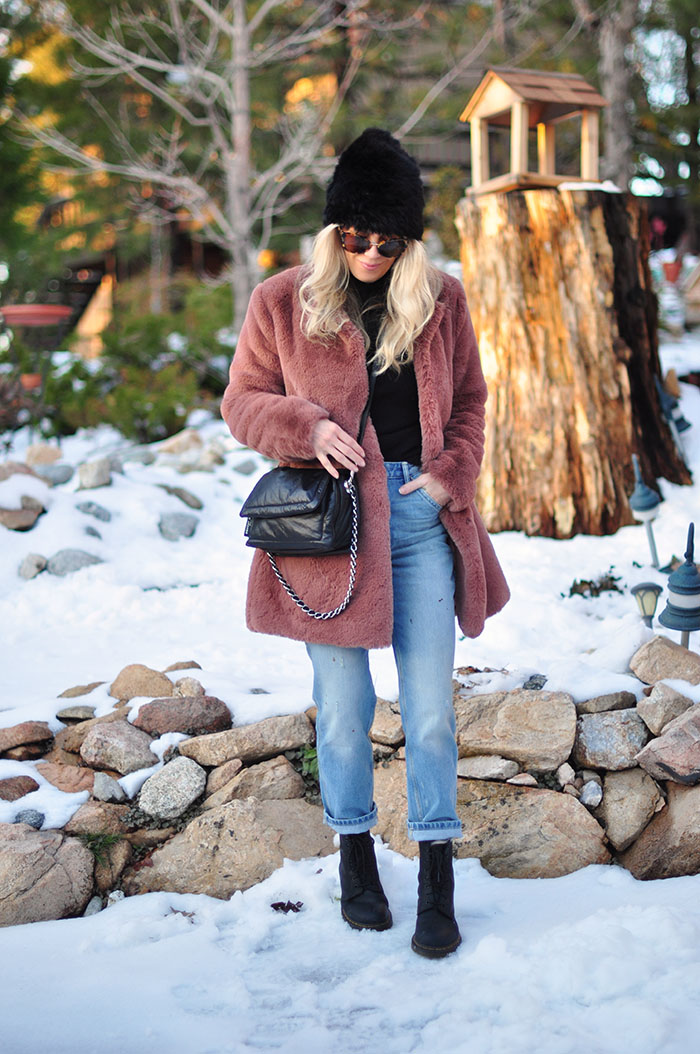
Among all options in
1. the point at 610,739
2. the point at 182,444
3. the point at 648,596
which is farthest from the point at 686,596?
the point at 182,444

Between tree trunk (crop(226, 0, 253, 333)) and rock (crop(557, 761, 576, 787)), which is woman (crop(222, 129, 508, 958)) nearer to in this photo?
rock (crop(557, 761, 576, 787))

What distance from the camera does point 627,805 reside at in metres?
2.91

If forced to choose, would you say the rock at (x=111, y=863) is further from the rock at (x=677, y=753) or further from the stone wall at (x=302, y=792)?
the rock at (x=677, y=753)

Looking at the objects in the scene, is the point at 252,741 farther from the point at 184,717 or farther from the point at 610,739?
the point at 610,739

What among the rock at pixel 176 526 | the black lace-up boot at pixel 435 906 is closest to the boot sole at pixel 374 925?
the black lace-up boot at pixel 435 906

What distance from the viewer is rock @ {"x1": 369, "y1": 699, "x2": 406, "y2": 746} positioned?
3.17m

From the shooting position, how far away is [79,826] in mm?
2873

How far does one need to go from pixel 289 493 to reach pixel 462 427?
1.76ft

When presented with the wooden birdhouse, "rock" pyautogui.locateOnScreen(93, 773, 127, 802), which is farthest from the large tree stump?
"rock" pyautogui.locateOnScreen(93, 773, 127, 802)

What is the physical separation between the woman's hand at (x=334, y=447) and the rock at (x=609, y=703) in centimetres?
138

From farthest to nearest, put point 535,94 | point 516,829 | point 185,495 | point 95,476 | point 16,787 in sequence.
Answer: point 185,495 → point 95,476 → point 535,94 → point 16,787 → point 516,829

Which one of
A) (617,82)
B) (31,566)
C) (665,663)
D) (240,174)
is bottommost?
(665,663)

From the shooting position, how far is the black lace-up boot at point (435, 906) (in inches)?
91.4

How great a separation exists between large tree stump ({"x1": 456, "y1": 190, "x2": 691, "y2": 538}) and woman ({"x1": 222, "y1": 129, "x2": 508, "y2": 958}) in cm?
279
